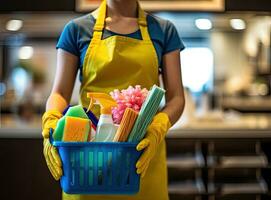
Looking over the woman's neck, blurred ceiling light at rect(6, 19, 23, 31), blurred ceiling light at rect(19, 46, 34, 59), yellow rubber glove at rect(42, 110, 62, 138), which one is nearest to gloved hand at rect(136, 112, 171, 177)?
yellow rubber glove at rect(42, 110, 62, 138)

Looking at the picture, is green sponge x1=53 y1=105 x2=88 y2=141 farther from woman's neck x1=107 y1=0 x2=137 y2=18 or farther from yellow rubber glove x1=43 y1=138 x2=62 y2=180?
woman's neck x1=107 y1=0 x2=137 y2=18

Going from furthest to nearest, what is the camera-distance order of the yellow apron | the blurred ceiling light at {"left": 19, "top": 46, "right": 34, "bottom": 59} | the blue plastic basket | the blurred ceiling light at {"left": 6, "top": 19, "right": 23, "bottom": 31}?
the blurred ceiling light at {"left": 19, "top": 46, "right": 34, "bottom": 59}
the blurred ceiling light at {"left": 6, "top": 19, "right": 23, "bottom": 31}
the yellow apron
the blue plastic basket

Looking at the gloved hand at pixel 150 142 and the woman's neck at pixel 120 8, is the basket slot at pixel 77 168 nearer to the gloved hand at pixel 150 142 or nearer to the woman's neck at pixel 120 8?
the gloved hand at pixel 150 142

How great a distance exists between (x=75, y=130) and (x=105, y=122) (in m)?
0.07

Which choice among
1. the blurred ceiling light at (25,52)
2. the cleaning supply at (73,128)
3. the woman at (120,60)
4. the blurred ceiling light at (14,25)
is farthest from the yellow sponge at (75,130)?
the blurred ceiling light at (25,52)

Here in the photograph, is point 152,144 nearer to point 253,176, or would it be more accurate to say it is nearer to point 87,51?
point 87,51

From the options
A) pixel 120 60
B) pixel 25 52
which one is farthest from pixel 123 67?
pixel 25 52

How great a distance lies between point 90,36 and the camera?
3.99 ft

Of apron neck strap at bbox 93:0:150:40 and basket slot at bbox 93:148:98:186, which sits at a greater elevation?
apron neck strap at bbox 93:0:150:40

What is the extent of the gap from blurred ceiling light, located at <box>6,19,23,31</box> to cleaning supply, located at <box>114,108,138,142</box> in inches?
70.2

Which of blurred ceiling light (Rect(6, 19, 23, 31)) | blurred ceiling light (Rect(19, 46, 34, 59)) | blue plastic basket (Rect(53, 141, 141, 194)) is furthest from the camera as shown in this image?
blurred ceiling light (Rect(19, 46, 34, 59))

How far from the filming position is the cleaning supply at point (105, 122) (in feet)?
3.21

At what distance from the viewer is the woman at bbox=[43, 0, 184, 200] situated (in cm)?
Result: 120

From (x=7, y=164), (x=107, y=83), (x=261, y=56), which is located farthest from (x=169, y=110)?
(x=261, y=56)
